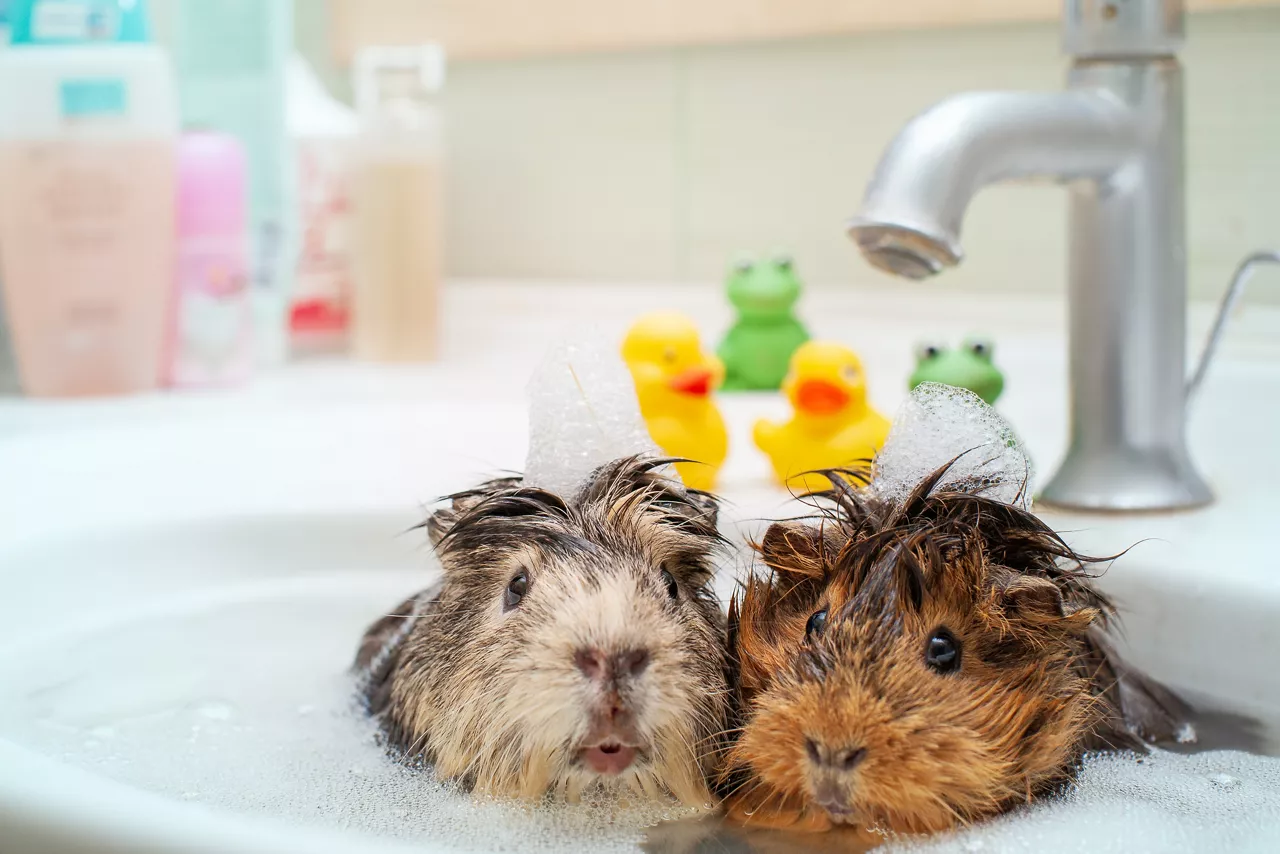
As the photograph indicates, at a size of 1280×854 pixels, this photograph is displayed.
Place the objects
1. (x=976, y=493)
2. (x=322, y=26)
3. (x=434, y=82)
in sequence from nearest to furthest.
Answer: (x=976, y=493), (x=434, y=82), (x=322, y=26)

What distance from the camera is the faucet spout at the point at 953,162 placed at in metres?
0.79

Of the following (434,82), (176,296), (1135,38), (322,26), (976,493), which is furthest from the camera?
(322,26)

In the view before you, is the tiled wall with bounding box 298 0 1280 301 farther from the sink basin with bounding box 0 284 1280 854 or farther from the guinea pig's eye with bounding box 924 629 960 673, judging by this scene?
the guinea pig's eye with bounding box 924 629 960 673

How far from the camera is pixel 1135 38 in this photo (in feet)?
3.15

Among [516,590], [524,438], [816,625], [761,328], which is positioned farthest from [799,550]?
[761,328]

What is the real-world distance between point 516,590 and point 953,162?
1.24ft

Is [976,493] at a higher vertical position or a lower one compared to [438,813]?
higher

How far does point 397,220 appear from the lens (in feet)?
5.94

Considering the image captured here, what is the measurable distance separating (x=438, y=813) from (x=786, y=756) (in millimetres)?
200

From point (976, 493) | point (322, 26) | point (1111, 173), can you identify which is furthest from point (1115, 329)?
point (322, 26)

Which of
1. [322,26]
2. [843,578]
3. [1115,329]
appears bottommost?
[843,578]

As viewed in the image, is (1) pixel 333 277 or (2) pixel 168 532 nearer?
(2) pixel 168 532

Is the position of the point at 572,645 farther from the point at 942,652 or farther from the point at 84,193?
the point at 84,193

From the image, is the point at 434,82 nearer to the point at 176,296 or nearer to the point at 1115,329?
the point at 176,296
